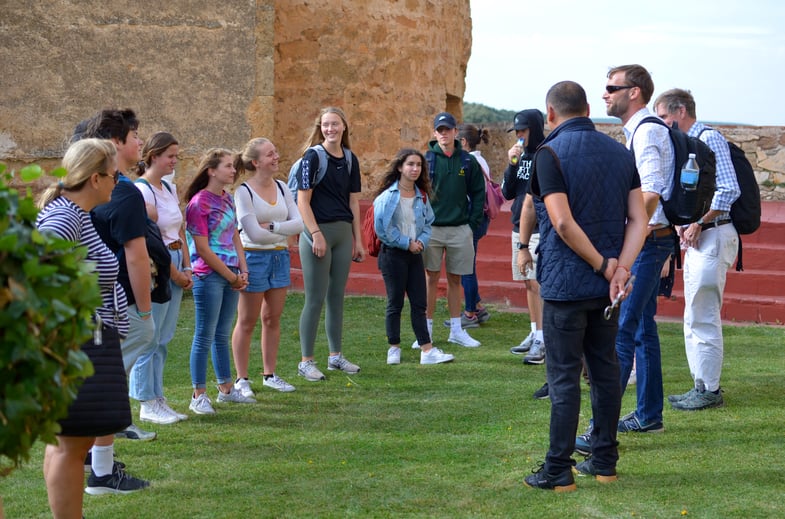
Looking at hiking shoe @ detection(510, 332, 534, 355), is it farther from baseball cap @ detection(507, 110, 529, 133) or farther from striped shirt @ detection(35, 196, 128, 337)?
striped shirt @ detection(35, 196, 128, 337)

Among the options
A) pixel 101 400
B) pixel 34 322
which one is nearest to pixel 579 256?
pixel 101 400

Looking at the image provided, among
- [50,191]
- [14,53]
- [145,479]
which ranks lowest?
[145,479]

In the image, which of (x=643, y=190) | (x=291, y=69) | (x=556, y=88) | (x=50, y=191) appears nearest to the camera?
(x=50, y=191)

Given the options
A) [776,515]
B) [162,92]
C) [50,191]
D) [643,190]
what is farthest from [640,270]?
[162,92]

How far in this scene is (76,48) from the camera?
11.2m

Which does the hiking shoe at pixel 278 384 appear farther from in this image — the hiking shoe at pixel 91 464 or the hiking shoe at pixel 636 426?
the hiking shoe at pixel 636 426

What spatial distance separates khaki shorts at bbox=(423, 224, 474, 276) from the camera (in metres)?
8.84

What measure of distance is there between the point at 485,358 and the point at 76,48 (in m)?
6.22

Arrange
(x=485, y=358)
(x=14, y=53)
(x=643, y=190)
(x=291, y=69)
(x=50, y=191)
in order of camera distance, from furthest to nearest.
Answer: (x=291, y=69)
(x=14, y=53)
(x=485, y=358)
(x=643, y=190)
(x=50, y=191)

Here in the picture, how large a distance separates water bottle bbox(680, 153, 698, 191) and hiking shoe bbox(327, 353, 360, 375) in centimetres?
327

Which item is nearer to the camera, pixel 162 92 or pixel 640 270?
pixel 640 270

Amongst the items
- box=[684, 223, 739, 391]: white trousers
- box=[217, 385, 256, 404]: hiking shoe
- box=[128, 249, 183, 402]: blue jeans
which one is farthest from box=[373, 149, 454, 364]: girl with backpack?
box=[684, 223, 739, 391]: white trousers

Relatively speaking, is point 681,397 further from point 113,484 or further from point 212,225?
point 113,484

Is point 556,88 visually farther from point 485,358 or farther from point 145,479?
point 485,358
